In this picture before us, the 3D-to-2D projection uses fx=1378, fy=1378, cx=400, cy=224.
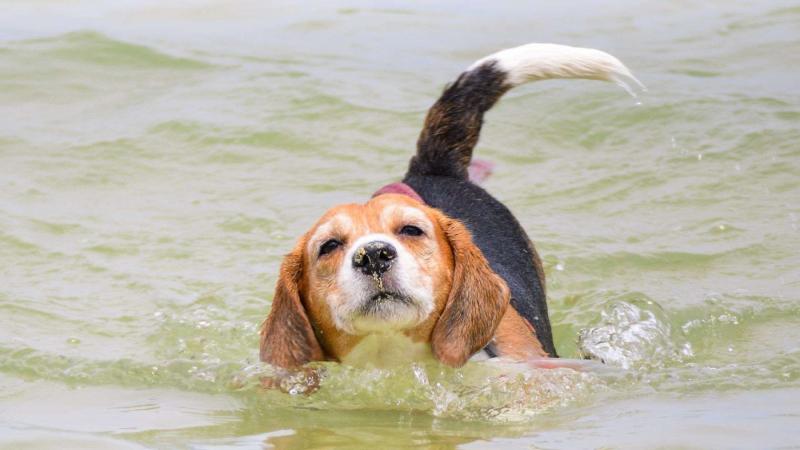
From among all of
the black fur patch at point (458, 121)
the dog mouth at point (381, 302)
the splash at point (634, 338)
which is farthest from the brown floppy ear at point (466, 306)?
the black fur patch at point (458, 121)

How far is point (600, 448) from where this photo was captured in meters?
4.34

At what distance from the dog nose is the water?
0.58 metres

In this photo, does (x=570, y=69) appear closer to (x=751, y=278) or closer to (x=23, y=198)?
(x=751, y=278)

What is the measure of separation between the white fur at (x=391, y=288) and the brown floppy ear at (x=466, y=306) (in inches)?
5.1

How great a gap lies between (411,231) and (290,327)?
0.59 m

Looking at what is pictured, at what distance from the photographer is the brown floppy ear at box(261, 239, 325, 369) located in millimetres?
5223

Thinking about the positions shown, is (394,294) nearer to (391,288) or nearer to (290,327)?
(391,288)

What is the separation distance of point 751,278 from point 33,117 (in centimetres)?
549

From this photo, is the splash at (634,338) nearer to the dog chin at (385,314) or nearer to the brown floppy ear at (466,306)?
the brown floppy ear at (466,306)

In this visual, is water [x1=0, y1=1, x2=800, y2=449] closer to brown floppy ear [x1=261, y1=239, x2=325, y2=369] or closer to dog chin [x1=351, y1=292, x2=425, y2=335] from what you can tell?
brown floppy ear [x1=261, y1=239, x2=325, y2=369]

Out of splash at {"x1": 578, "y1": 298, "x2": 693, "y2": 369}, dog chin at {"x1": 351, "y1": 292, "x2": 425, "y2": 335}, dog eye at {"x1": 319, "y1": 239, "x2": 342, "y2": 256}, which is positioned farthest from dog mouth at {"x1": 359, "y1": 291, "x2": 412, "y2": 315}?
splash at {"x1": 578, "y1": 298, "x2": 693, "y2": 369}

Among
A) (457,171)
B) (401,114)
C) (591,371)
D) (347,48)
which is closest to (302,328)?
(591,371)

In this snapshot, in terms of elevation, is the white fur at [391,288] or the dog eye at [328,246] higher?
the dog eye at [328,246]

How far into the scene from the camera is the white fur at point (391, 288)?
487 cm
